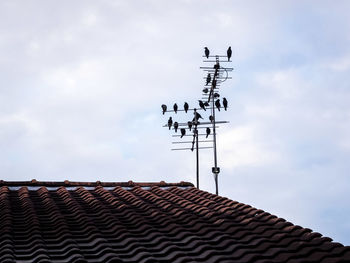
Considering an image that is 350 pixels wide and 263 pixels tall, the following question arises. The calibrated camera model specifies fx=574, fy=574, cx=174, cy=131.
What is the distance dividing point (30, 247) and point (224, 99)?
965 centimetres

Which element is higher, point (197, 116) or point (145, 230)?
point (197, 116)

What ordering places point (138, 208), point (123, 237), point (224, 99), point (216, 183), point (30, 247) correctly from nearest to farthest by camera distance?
point (30, 247) < point (123, 237) < point (138, 208) < point (216, 183) < point (224, 99)

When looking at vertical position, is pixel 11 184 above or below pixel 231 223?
above

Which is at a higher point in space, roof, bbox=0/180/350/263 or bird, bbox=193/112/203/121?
bird, bbox=193/112/203/121

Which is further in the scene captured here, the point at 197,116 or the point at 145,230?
the point at 197,116

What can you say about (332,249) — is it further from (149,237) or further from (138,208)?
(138,208)

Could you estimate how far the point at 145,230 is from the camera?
8.45 metres

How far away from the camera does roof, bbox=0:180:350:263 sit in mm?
7141

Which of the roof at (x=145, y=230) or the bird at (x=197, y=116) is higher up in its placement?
the bird at (x=197, y=116)

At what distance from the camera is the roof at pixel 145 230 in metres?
7.14

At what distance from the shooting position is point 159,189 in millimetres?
11766

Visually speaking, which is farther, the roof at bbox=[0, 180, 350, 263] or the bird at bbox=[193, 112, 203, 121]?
the bird at bbox=[193, 112, 203, 121]

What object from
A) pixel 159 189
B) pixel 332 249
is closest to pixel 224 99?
pixel 159 189

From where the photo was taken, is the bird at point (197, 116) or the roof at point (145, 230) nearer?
the roof at point (145, 230)
